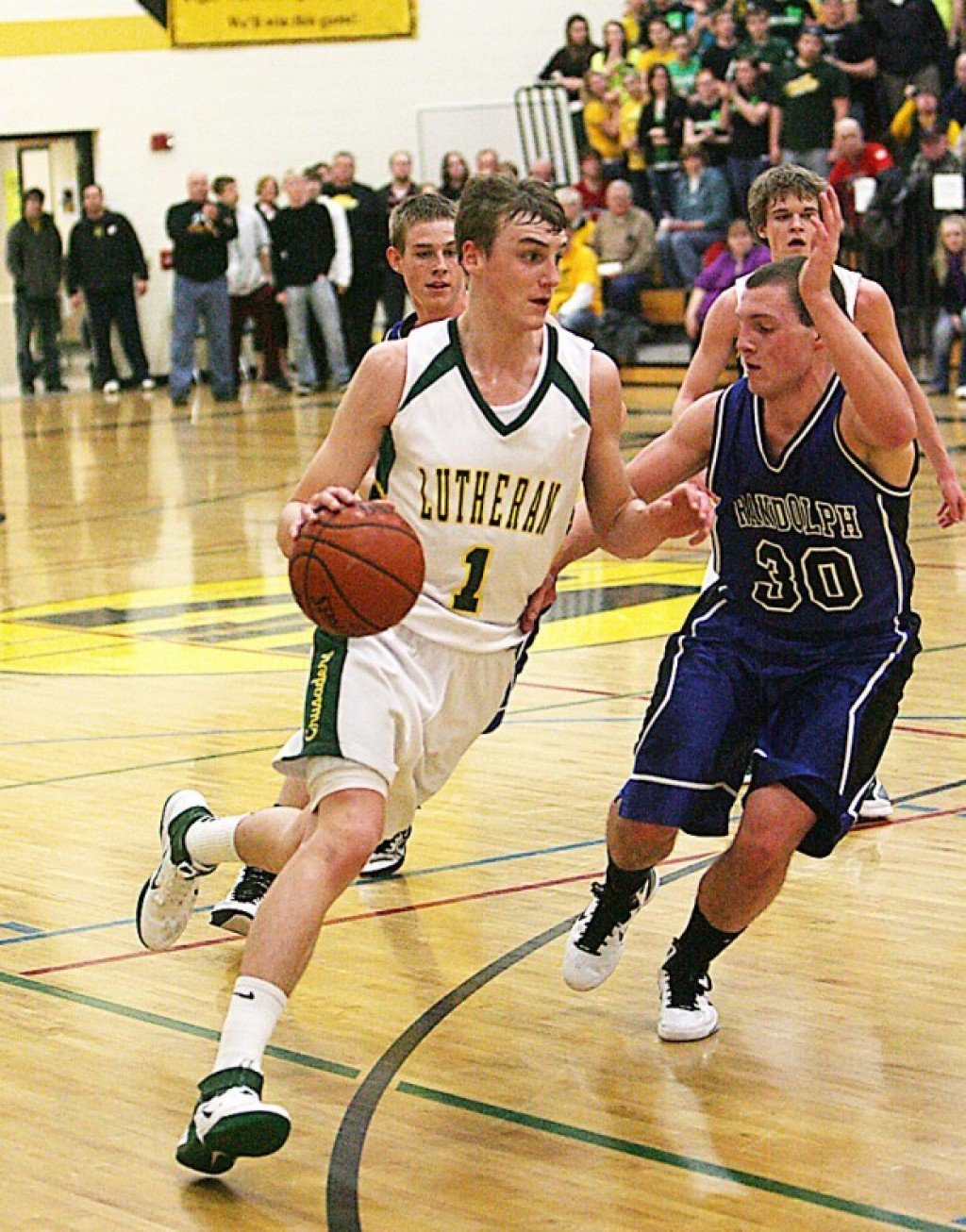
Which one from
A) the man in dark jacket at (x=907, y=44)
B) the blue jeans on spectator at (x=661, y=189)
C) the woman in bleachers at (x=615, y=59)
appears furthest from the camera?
the woman in bleachers at (x=615, y=59)

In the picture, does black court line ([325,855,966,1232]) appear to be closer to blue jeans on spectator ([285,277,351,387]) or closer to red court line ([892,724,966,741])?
red court line ([892,724,966,741])

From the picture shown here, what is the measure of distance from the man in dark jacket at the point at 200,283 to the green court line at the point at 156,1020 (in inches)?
694

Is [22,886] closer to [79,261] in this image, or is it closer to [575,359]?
[575,359]

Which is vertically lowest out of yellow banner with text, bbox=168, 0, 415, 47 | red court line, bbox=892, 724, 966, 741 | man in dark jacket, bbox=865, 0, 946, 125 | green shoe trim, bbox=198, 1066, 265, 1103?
red court line, bbox=892, 724, 966, 741

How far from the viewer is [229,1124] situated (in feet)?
11.8

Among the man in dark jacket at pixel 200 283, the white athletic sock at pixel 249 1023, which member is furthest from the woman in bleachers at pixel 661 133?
the white athletic sock at pixel 249 1023

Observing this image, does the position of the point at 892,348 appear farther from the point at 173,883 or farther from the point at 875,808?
the point at 173,883

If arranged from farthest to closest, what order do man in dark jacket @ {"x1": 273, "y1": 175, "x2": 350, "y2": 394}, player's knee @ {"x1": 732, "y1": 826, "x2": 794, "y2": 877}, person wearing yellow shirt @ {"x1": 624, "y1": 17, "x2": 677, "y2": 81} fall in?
man in dark jacket @ {"x1": 273, "y1": 175, "x2": 350, "y2": 394}, person wearing yellow shirt @ {"x1": 624, "y1": 17, "x2": 677, "y2": 81}, player's knee @ {"x1": 732, "y1": 826, "x2": 794, "y2": 877}

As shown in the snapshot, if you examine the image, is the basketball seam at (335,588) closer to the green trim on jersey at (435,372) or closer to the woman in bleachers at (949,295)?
the green trim on jersey at (435,372)

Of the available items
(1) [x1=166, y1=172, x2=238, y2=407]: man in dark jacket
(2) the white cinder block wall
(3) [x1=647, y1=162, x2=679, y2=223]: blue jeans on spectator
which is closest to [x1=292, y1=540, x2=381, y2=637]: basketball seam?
(3) [x1=647, y1=162, x2=679, y2=223]: blue jeans on spectator

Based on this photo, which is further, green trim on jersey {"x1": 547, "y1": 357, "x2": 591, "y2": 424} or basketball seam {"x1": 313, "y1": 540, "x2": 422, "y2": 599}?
green trim on jersey {"x1": 547, "y1": 357, "x2": 591, "y2": 424}

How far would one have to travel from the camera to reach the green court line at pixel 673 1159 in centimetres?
350

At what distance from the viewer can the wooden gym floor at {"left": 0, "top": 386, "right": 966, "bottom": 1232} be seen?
3676 mm

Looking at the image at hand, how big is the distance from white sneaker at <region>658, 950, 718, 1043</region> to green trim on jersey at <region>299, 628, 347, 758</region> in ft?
3.09
